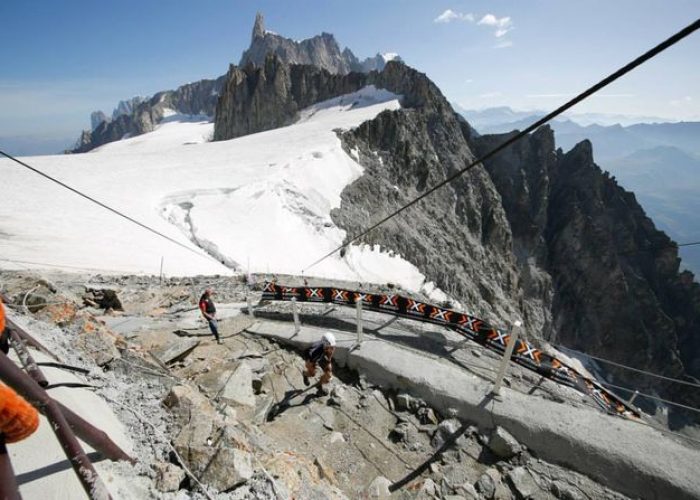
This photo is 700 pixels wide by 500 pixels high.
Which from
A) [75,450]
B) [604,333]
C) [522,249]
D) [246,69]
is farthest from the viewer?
[246,69]

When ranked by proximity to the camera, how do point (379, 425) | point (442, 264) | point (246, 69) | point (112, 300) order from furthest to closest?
point (246, 69) < point (442, 264) < point (112, 300) < point (379, 425)

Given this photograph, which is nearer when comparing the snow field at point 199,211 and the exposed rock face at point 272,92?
the snow field at point 199,211

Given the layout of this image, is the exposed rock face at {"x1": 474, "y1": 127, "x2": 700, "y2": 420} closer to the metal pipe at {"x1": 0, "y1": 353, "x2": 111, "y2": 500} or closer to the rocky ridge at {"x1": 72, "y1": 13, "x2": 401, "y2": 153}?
the metal pipe at {"x1": 0, "y1": 353, "x2": 111, "y2": 500}

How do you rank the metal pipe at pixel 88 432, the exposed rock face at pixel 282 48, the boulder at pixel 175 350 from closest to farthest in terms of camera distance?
the metal pipe at pixel 88 432, the boulder at pixel 175 350, the exposed rock face at pixel 282 48

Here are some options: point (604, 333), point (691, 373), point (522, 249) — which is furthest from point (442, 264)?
point (691, 373)

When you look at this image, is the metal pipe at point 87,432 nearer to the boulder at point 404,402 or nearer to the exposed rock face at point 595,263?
the boulder at point 404,402

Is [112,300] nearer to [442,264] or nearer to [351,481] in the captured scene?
[351,481]

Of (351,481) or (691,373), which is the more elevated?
(351,481)

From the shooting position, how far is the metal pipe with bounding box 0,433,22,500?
1670 mm

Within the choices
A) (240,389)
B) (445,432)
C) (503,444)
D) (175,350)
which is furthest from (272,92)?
(503,444)

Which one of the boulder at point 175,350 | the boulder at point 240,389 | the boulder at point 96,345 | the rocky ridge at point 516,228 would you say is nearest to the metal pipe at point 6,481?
the boulder at point 96,345

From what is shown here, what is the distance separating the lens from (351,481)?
16.1ft

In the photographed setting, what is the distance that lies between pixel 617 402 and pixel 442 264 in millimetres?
32613

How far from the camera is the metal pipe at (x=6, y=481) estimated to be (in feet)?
5.48
